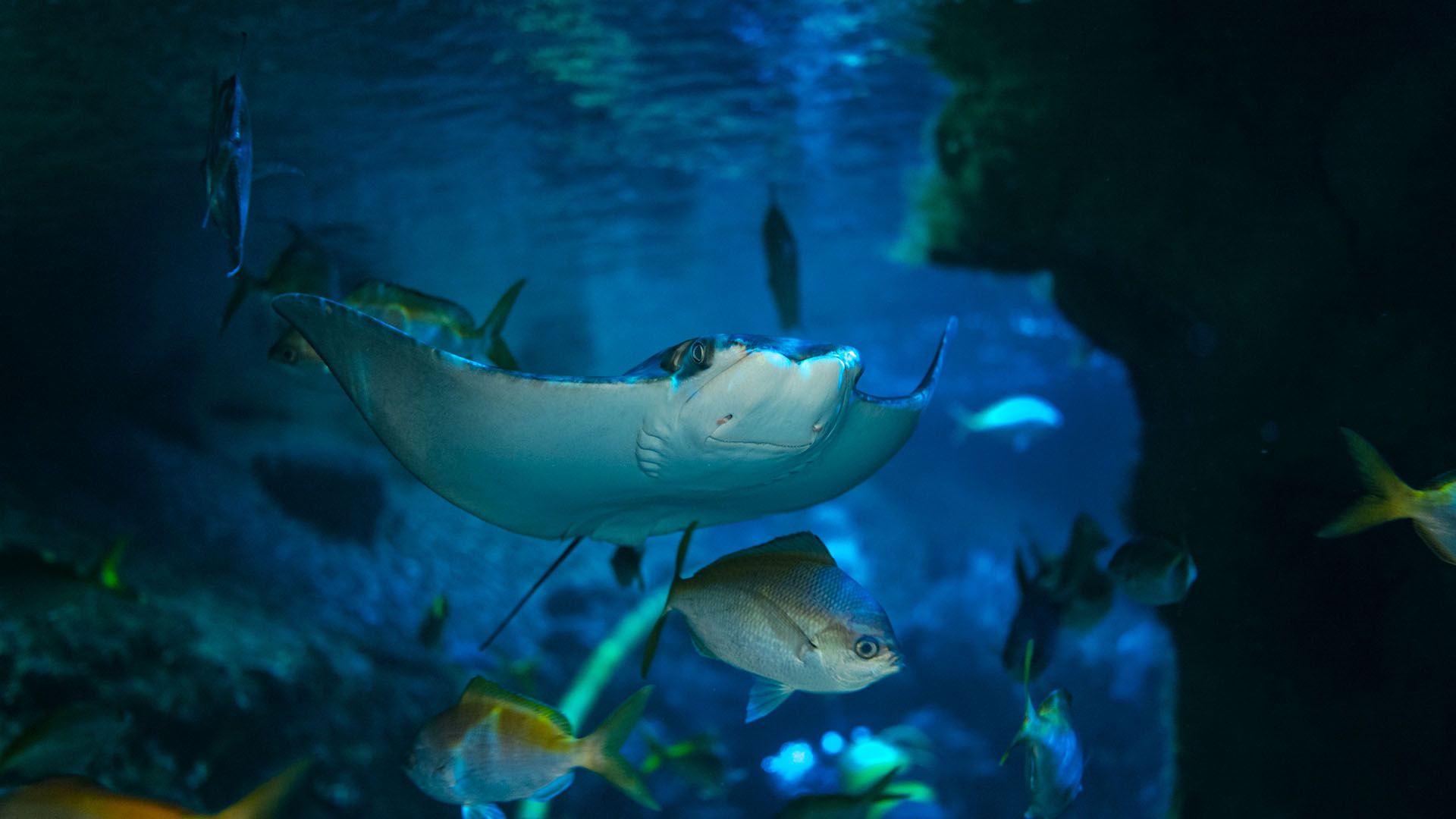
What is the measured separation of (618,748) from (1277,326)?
5917mm

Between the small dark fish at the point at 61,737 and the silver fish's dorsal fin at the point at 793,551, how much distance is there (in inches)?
128

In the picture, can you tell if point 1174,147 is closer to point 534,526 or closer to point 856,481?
point 856,481

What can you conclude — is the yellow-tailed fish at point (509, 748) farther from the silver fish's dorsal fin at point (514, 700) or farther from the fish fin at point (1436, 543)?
the fish fin at point (1436, 543)

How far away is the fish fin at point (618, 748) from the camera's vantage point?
272 cm

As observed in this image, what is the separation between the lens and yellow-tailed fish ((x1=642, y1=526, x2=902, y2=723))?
7.39 ft

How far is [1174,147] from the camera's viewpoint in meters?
6.69

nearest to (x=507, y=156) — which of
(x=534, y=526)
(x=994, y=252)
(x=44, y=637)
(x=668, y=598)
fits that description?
(x=994, y=252)

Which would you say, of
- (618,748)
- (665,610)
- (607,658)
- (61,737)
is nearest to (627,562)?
(618,748)

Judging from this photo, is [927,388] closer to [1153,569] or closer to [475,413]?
[475,413]

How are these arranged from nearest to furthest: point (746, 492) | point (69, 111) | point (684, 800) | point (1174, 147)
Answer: point (746, 492) → point (1174, 147) → point (684, 800) → point (69, 111)

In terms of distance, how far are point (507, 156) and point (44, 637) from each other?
9.72 metres

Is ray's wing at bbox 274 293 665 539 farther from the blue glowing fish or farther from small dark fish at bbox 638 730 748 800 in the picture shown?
the blue glowing fish

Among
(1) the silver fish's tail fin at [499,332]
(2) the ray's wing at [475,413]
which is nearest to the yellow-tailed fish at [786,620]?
(2) the ray's wing at [475,413]

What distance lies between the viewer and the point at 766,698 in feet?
8.32
